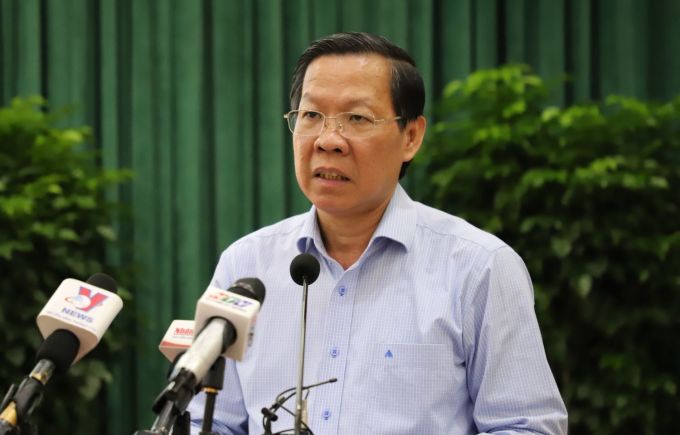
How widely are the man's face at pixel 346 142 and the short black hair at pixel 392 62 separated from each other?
0.05 feet

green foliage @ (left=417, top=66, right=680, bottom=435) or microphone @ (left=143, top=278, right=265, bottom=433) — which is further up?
microphone @ (left=143, top=278, right=265, bottom=433)

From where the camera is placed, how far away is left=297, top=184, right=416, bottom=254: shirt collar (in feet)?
6.69

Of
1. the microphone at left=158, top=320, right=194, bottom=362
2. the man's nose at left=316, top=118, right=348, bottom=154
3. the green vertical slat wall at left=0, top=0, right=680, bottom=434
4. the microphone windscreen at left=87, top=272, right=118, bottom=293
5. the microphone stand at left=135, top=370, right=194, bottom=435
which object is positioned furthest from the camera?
the green vertical slat wall at left=0, top=0, right=680, bottom=434

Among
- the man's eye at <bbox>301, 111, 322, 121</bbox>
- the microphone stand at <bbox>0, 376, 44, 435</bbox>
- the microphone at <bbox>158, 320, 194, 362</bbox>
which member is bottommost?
the microphone at <bbox>158, 320, 194, 362</bbox>

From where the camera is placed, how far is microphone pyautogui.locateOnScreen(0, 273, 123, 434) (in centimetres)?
132

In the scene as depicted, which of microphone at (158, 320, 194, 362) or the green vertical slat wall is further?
the green vertical slat wall

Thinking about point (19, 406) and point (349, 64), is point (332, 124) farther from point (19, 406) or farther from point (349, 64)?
point (19, 406)

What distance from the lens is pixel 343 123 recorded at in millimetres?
2012

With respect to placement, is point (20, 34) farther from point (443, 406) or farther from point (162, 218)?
point (443, 406)

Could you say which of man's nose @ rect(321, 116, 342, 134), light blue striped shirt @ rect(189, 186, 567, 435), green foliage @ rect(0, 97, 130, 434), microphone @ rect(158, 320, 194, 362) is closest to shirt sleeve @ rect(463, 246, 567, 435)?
light blue striped shirt @ rect(189, 186, 567, 435)

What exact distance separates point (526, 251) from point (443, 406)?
5.78 ft

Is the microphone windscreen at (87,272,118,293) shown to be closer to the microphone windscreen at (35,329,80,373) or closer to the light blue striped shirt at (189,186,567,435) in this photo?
the microphone windscreen at (35,329,80,373)

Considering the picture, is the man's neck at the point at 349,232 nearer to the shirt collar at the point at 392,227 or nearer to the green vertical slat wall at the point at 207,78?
the shirt collar at the point at 392,227

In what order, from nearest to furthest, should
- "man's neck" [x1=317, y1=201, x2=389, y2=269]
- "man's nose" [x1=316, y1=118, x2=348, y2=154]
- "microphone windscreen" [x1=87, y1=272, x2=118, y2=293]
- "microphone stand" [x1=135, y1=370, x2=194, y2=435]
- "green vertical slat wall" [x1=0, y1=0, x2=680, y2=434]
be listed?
"microphone stand" [x1=135, y1=370, x2=194, y2=435], "microphone windscreen" [x1=87, y1=272, x2=118, y2=293], "man's nose" [x1=316, y1=118, x2=348, y2=154], "man's neck" [x1=317, y1=201, x2=389, y2=269], "green vertical slat wall" [x1=0, y1=0, x2=680, y2=434]
